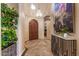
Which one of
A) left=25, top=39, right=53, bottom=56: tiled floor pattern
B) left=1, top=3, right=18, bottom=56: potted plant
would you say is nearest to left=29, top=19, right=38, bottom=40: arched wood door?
left=25, top=39, right=53, bottom=56: tiled floor pattern

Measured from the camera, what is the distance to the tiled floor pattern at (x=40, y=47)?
2.33m

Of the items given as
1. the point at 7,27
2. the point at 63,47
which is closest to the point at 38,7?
the point at 7,27

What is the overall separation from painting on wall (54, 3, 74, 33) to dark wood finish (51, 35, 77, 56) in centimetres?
14

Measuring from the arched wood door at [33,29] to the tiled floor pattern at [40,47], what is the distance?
0.21 ft

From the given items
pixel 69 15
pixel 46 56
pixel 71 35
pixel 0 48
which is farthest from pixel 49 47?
pixel 0 48

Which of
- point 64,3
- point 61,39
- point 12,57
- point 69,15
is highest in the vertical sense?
point 64,3

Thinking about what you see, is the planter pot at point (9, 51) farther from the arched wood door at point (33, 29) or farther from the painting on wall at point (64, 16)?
the painting on wall at point (64, 16)

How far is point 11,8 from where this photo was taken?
2.31 meters

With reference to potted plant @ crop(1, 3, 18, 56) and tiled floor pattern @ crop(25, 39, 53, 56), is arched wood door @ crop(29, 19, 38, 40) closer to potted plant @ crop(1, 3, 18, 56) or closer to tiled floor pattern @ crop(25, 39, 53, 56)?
tiled floor pattern @ crop(25, 39, 53, 56)

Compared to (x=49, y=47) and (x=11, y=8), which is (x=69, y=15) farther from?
(x=11, y=8)

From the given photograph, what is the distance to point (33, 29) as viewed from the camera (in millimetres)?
2346

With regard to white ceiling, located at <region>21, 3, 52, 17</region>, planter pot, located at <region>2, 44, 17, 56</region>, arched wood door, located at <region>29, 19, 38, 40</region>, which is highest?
white ceiling, located at <region>21, 3, 52, 17</region>

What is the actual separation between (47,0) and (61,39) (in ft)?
1.77

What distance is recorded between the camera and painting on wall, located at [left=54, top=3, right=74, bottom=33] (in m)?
2.30
